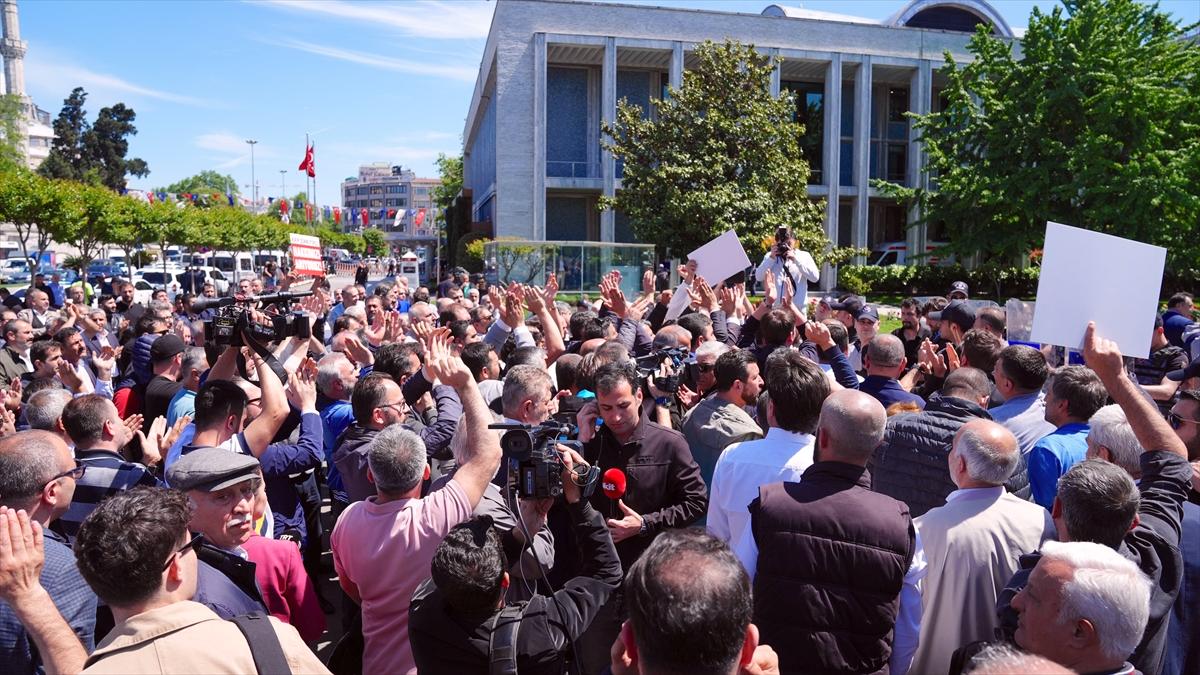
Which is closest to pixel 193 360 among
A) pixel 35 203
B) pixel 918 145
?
pixel 35 203

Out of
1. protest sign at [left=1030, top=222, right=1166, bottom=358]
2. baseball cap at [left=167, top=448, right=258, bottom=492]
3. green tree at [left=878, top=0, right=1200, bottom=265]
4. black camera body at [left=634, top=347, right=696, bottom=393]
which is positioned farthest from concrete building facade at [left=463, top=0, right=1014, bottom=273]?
baseball cap at [left=167, top=448, right=258, bottom=492]

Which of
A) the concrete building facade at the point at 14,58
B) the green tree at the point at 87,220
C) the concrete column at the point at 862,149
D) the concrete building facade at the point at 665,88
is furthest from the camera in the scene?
the concrete building facade at the point at 14,58

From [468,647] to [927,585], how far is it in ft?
5.88

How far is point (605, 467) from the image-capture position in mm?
4078

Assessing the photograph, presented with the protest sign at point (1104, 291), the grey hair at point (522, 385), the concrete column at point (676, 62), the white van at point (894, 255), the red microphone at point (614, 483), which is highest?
the concrete column at point (676, 62)

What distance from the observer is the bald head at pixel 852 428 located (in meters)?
3.10

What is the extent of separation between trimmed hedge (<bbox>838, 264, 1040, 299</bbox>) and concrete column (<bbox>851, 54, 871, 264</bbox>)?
6925 mm

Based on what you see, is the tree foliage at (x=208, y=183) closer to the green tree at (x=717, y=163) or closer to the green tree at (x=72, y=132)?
the green tree at (x=72, y=132)

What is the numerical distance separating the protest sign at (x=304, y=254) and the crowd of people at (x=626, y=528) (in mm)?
11285

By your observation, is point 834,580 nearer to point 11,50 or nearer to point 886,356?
point 886,356

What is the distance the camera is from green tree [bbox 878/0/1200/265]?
81.6 ft

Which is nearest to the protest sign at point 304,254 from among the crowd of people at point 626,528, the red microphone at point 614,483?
the crowd of people at point 626,528

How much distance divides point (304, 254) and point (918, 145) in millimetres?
30547

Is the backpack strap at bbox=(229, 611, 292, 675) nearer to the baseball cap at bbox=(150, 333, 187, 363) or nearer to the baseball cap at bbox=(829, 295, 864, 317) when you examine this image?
the baseball cap at bbox=(150, 333, 187, 363)
